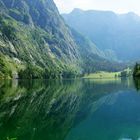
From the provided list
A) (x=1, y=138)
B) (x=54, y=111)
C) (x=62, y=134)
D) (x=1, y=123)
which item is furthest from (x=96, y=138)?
(x=54, y=111)

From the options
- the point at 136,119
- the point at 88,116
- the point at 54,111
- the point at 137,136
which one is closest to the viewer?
the point at 137,136

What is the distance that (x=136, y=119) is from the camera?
6406 cm

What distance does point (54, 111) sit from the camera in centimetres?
7725

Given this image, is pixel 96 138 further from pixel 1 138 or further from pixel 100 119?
pixel 100 119

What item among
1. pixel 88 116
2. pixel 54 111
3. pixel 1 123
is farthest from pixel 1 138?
pixel 54 111

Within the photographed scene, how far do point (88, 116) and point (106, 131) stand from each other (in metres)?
17.1

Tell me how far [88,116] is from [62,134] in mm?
21033

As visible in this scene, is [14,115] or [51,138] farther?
[14,115]

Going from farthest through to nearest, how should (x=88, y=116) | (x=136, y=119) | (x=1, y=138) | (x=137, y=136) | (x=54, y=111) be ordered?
(x=54, y=111) < (x=88, y=116) < (x=136, y=119) < (x=137, y=136) < (x=1, y=138)

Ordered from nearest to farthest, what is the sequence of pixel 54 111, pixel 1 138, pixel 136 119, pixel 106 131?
pixel 1 138 < pixel 106 131 < pixel 136 119 < pixel 54 111

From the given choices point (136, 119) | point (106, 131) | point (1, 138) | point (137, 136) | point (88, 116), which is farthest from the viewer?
point (88, 116)

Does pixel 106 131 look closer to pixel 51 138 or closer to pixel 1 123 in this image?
pixel 51 138

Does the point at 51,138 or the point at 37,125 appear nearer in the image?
the point at 51,138

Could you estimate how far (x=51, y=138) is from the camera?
152 ft
